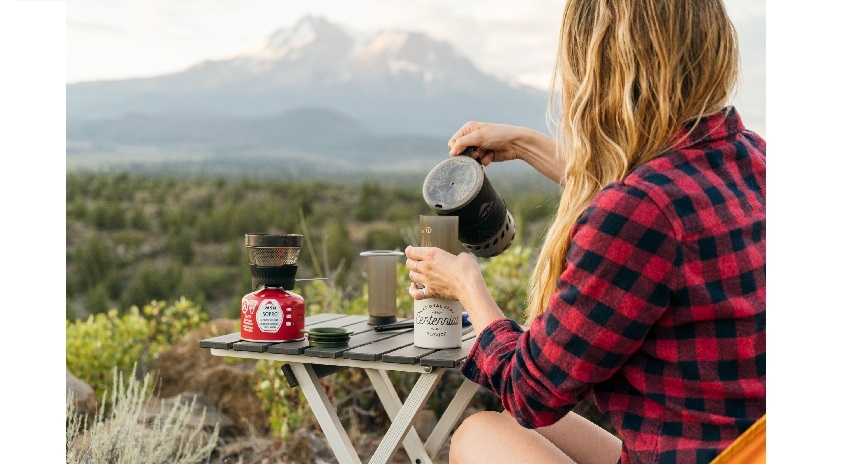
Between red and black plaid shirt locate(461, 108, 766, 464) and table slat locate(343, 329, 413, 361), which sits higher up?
red and black plaid shirt locate(461, 108, 766, 464)

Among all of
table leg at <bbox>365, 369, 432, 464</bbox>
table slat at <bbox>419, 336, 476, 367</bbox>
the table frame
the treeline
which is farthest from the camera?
the treeline

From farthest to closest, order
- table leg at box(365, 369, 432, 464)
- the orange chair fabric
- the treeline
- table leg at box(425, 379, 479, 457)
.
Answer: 1. the treeline
2. table leg at box(365, 369, 432, 464)
3. table leg at box(425, 379, 479, 457)
4. the orange chair fabric

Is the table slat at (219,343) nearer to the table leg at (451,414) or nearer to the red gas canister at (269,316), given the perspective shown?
the red gas canister at (269,316)

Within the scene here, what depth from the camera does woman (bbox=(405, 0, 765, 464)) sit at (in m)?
1.41

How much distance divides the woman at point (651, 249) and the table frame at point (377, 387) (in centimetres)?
56

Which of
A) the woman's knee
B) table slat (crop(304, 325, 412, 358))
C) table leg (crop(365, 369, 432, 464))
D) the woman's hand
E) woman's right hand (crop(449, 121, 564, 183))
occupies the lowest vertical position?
table leg (crop(365, 369, 432, 464))

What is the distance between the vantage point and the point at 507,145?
2367mm

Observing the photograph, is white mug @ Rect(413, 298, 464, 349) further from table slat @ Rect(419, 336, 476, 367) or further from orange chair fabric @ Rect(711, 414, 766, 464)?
Result: orange chair fabric @ Rect(711, 414, 766, 464)

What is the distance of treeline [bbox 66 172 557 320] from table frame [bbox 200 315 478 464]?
4.63 metres

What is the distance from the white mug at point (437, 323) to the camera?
2.26m

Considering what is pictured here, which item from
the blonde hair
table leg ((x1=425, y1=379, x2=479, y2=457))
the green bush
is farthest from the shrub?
the blonde hair

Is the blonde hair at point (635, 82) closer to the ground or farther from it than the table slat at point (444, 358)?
farther from it

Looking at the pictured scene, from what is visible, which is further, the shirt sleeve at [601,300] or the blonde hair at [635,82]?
the blonde hair at [635,82]

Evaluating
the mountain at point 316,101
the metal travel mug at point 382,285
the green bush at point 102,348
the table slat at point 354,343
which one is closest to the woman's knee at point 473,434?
the table slat at point 354,343
